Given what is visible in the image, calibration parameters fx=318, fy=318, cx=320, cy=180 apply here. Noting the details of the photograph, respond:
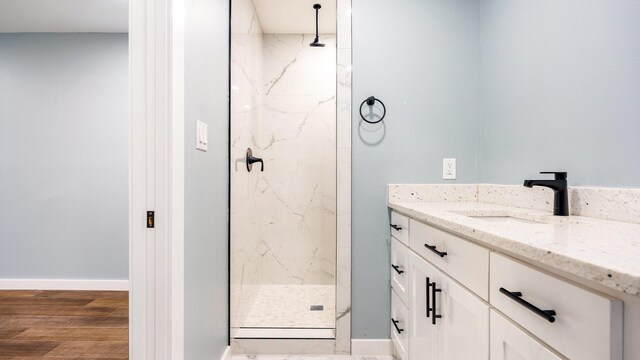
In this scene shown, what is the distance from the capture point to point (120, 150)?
291cm

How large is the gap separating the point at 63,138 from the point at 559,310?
145 inches

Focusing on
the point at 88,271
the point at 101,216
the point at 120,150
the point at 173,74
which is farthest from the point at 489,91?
the point at 88,271

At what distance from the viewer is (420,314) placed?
1.30m

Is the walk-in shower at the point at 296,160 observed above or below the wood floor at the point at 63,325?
above

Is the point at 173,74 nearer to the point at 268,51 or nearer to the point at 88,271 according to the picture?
the point at 268,51

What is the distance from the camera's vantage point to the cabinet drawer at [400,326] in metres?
1.50

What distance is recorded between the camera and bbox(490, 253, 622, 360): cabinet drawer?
0.49 meters

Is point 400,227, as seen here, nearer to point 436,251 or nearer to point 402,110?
point 436,251

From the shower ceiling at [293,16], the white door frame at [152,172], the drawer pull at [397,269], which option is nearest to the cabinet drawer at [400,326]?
the drawer pull at [397,269]

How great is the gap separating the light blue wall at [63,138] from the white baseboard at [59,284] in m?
0.15

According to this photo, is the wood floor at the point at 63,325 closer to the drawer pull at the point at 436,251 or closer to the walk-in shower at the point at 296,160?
the walk-in shower at the point at 296,160

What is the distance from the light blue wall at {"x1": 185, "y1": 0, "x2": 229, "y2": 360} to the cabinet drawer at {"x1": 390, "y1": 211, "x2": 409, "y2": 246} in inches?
36.5

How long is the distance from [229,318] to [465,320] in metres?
1.36

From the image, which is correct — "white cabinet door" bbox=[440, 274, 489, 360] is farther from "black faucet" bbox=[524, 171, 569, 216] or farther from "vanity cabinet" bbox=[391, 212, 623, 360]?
"black faucet" bbox=[524, 171, 569, 216]
